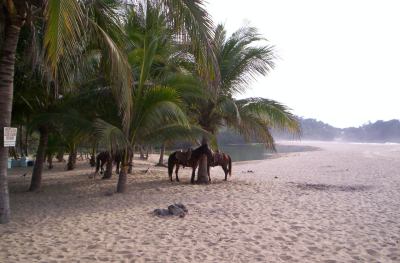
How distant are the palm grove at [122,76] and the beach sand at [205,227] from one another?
3.98 feet

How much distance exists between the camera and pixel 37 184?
1077 cm

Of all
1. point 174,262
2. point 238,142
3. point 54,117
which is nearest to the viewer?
point 174,262

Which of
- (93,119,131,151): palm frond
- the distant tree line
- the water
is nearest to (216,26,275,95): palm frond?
(93,119,131,151): palm frond

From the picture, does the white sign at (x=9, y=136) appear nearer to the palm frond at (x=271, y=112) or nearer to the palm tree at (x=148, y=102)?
the palm tree at (x=148, y=102)

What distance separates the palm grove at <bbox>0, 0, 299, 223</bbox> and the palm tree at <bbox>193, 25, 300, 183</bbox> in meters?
0.03

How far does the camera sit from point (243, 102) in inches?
492

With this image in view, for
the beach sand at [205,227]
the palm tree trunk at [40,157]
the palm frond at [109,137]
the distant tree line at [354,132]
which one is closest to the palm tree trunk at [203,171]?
the beach sand at [205,227]

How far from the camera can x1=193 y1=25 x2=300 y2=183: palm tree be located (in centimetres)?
1220

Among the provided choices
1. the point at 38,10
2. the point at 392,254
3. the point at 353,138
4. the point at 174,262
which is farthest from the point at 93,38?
the point at 353,138

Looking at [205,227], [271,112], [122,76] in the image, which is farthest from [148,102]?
[271,112]

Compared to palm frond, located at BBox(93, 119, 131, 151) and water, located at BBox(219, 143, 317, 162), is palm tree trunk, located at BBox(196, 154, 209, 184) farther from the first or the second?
water, located at BBox(219, 143, 317, 162)

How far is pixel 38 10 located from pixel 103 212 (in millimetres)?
3919

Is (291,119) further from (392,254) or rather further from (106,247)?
(106,247)

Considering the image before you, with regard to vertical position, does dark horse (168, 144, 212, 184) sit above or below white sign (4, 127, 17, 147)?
below
